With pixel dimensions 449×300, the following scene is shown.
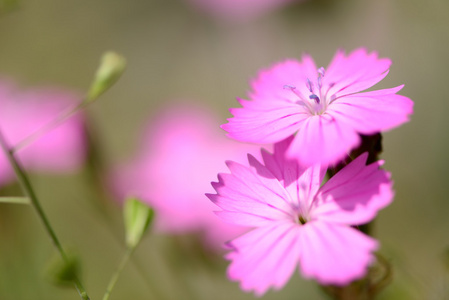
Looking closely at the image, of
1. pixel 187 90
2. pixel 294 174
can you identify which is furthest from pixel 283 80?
pixel 187 90

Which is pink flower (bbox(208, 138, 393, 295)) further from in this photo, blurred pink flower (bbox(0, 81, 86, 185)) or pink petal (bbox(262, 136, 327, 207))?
blurred pink flower (bbox(0, 81, 86, 185))

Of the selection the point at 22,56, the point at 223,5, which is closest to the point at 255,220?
the point at 223,5

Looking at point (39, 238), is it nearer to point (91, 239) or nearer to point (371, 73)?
point (91, 239)

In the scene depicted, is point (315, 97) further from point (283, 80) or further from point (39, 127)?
point (39, 127)

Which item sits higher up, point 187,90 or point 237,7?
point 237,7

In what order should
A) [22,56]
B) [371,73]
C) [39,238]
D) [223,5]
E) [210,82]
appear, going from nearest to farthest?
[371,73], [39,238], [223,5], [210,82], [22,56]
